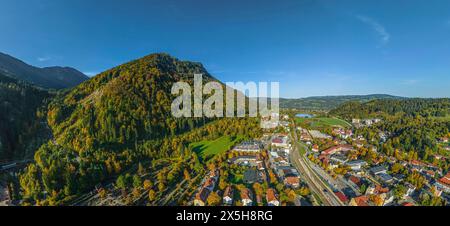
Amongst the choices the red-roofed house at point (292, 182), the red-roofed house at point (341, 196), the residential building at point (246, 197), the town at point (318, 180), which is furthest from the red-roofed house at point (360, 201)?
the residential building at point (246, 197)

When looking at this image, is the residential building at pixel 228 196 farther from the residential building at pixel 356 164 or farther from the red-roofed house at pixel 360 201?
the residential building at pixel 356 164

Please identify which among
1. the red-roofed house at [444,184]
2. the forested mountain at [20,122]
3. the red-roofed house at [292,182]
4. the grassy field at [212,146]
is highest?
the forested mountain at [20,122]

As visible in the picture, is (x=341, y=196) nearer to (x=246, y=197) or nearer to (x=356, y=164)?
(x=246, y=197)

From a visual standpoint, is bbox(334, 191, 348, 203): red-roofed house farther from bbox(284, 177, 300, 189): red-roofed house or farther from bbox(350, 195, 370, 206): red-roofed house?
bbox(284, 177, 300, 189): red-roofed house

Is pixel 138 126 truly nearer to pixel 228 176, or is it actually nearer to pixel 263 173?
pixel 228 176

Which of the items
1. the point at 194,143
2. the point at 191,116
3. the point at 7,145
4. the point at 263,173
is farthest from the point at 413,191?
the point at 7,145

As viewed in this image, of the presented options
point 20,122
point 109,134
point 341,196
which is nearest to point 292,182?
point 341,196
